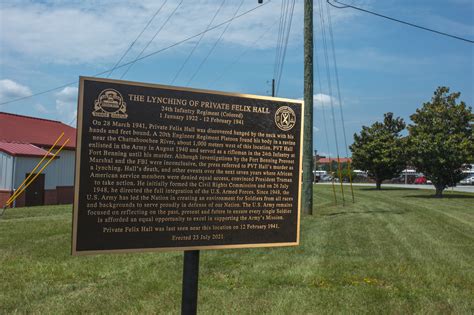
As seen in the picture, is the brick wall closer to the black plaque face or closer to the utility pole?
the utility pole

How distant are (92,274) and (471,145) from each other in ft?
89.3

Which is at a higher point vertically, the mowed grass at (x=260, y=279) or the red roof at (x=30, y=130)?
the red roof at (x=30, y=130)

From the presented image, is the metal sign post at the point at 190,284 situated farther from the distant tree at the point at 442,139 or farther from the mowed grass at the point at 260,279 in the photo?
the distant tree at the point at 442,139

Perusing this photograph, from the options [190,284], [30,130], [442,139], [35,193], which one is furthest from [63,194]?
[190,284]

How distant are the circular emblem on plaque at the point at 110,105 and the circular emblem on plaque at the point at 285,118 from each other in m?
1.44

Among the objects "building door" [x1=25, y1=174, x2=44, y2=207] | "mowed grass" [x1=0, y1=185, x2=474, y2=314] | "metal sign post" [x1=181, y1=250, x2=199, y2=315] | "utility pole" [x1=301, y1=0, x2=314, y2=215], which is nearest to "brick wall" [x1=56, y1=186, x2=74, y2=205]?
"building door" [x1=25, y1=174, x2=44, y2=207]

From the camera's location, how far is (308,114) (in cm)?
1647

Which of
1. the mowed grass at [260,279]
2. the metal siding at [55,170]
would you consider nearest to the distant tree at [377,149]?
the metal siding at [55,170]

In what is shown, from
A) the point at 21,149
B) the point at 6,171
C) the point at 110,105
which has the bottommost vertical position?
the point at 6,171

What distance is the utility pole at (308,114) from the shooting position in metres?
16.3

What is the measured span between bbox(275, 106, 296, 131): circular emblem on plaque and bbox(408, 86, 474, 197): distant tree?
26957mm

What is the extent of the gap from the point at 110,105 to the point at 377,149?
43.7 metres

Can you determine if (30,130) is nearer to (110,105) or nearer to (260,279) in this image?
(260,279)

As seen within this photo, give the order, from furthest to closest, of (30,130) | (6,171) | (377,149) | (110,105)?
(377,149), (30,130), (6,171), (110,105)
